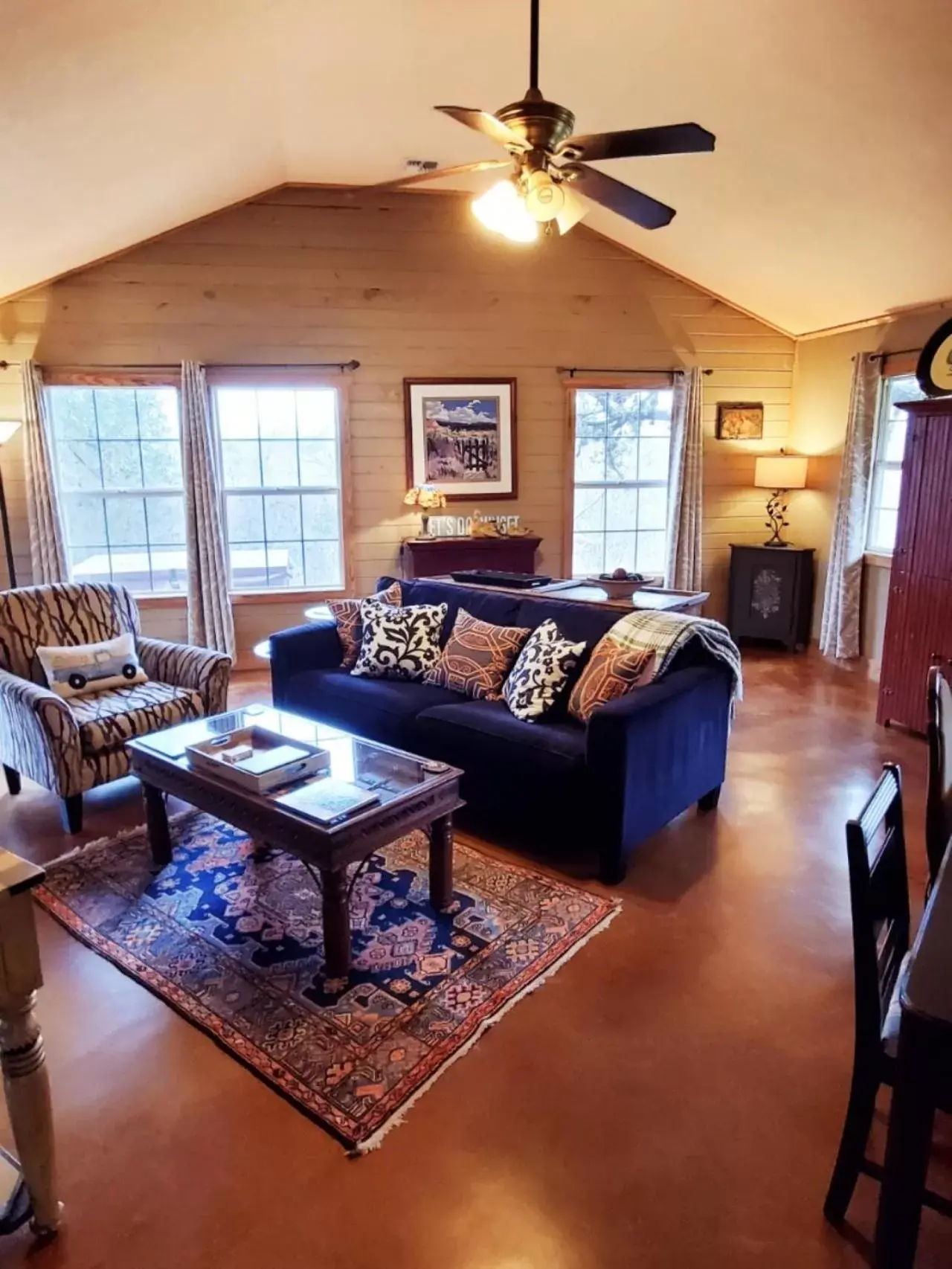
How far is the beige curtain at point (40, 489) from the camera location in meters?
5.12

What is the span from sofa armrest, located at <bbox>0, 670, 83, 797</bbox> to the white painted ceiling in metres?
2.26

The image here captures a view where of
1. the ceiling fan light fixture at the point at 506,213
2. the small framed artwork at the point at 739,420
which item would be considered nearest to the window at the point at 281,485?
the small framed artwork at the point at 739,420

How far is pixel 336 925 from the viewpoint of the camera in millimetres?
2299

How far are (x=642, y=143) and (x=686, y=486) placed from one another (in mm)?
3990

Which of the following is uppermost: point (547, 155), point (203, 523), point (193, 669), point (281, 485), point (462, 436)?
point (547, 155)

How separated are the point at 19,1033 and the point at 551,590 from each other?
3024 mm

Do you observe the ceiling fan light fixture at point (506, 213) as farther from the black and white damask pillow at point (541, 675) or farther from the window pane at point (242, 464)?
the window pane at point (242, 464)

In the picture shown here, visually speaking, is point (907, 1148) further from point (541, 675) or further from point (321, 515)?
point (321, 515)

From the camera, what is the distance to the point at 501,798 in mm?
3098

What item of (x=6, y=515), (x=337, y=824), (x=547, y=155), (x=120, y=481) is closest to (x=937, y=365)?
(x=547, y=155)

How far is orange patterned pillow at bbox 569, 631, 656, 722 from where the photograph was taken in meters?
3.04

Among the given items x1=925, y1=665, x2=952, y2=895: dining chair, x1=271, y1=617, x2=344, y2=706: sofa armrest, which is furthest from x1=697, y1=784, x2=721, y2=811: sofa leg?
x1=271, y1=617, x2=344, y2=706: sofa armrest

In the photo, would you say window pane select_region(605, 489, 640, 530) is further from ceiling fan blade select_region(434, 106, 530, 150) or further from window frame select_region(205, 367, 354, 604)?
ceiling fan blade select_region(434, 106, 530, 150)

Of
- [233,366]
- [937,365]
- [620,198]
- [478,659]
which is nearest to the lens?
[620,198]
